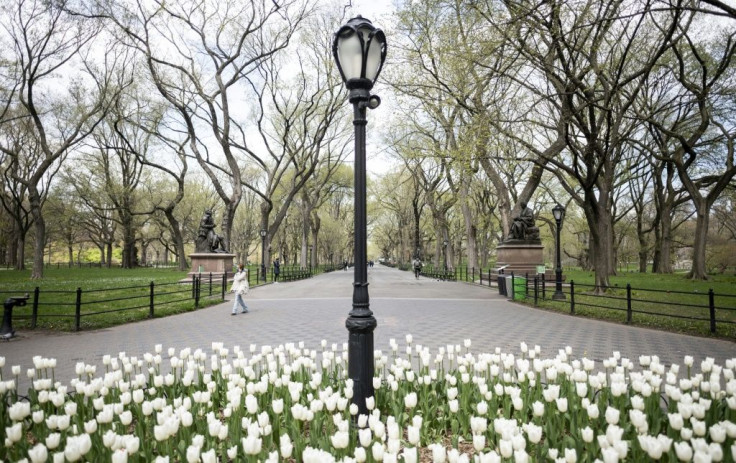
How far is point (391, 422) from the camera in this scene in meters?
2.70

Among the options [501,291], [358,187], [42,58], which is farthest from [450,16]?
[42,58]

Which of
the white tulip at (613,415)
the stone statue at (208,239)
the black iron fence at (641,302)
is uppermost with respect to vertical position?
the stone statue at (208,239)

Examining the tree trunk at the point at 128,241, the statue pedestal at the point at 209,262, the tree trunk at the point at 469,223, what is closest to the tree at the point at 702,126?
the tree trunk at the point at 469,223

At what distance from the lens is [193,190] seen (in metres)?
49.5

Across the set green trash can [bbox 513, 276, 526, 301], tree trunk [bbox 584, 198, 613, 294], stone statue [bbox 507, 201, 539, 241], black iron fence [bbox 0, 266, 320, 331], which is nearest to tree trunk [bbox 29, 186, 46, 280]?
black iron fence [bbox 0, 266, 320, 331]

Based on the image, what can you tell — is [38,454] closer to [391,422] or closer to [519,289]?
[391,422]

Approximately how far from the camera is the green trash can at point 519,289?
17.1 m

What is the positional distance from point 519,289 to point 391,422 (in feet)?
51.4

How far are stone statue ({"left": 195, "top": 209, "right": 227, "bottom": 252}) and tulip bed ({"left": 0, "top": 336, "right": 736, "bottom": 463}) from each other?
23.3m

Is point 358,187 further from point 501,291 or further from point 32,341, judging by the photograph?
point 501,291

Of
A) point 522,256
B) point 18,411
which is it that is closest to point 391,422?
point 18,411

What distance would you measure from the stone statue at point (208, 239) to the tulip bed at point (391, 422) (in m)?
23.3

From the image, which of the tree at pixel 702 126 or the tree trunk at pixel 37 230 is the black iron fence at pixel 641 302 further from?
the tree trunk at pixel 37 230

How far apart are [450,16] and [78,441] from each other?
57.9ft
